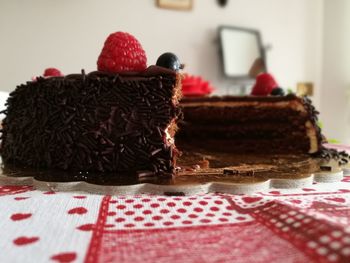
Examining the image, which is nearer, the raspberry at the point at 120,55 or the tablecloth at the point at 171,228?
the tablecloth at the point at 171,228

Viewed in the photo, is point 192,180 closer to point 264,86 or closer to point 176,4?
point 264,86

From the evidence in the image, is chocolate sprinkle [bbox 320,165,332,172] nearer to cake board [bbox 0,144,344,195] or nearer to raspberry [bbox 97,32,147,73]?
cake board [bbox 0,144,344,195]

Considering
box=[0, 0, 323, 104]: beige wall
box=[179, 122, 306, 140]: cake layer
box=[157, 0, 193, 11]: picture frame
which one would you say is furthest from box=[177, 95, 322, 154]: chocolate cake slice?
box=[157, 0, 193, 11]: picture frame

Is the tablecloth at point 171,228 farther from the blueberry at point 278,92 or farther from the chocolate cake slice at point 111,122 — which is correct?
the blueberry at point 278,92

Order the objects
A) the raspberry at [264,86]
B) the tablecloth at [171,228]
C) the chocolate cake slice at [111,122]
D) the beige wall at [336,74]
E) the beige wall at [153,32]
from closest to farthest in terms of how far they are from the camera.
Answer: the tablecloth at [171,228], the chocolate cake slice at [111,122], the raspberry at [264,86], the beige wall at [153,32], the beige wall at [336,74]

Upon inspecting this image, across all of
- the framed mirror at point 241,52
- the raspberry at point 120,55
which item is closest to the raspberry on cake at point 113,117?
the raspberry at point 120,55

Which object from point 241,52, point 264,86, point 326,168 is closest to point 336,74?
point 241,52

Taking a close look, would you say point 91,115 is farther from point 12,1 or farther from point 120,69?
point 12,1
